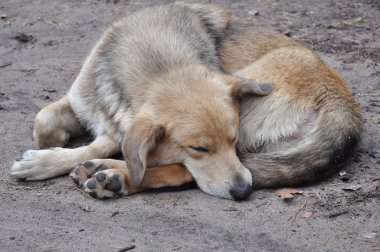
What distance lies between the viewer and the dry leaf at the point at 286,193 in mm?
4996

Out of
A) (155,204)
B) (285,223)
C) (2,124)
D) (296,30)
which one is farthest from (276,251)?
(296,30)

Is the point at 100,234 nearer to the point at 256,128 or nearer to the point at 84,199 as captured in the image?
the point at 84,199

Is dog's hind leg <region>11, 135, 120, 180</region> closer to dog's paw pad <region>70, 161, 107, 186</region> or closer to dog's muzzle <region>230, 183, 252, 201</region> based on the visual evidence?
dog's paw pad <region>70, 161, 107, 186</region>

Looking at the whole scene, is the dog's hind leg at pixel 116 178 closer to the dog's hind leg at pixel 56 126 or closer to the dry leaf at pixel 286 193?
the dry leaf at pixel 286 193

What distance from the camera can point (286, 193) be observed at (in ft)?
16.5

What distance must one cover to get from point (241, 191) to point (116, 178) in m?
0.93

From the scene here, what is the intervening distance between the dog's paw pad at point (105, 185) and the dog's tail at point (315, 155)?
94 centimetres

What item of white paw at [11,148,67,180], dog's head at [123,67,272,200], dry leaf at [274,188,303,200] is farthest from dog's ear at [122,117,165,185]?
dry leaf at [274,188,303,200]

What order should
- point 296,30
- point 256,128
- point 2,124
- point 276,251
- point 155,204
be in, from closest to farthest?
1. point 276,251
2. point 155,204
3. point 256,128
4. point 2,124
5. point 296,30

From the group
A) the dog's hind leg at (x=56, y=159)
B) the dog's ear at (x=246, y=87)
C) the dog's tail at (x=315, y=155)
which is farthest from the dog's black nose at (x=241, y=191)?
A: the dog's hind leg at (x=56, y=159)

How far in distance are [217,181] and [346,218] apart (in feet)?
3.10

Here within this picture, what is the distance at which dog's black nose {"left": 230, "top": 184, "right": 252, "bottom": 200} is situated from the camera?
4898 millimetres

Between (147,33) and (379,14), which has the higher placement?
(147,33)

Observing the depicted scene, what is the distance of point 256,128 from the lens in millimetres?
5445
